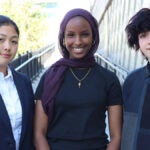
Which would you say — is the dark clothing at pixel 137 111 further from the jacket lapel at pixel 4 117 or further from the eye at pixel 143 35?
the jacket lapel at pixel 4 117

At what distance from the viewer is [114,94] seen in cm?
286

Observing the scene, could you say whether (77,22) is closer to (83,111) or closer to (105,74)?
(105,74)

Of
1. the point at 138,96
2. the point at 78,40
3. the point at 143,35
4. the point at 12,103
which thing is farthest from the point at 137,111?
the point at 12,103

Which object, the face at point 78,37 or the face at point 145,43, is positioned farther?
the face at point 78,37

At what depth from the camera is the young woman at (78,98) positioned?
2801 millimetres

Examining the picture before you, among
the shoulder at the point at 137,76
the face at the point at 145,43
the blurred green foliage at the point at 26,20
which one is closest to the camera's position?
the face at the point at 145,43

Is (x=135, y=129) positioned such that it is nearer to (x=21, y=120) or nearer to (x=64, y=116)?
(x=64, y=116)

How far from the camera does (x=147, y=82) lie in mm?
2637

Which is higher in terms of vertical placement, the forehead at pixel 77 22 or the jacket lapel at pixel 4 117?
the forehead at pixel 77 22

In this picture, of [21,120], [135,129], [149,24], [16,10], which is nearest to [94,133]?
[135,129]

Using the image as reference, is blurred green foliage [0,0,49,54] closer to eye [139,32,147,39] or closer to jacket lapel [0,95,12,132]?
jacket lapel [0,95,12,132]

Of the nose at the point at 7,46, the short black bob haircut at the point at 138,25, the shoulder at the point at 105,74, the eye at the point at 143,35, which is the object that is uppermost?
the short black bob haircut at the point at 138,25

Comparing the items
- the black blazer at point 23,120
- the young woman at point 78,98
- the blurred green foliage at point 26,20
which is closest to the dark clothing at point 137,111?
the young woman at point 78,98

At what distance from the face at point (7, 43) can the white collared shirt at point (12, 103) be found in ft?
0.35
